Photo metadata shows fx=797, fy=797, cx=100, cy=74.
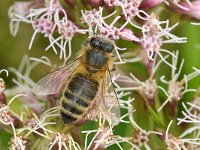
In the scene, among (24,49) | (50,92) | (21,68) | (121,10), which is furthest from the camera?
(24,49)

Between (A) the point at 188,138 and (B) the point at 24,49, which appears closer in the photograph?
(A) the point at 188,138

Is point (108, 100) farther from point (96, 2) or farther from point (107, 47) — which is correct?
point (96, 2)

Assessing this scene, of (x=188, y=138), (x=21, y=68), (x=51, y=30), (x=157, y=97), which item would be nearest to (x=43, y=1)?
(x=51, y=30)

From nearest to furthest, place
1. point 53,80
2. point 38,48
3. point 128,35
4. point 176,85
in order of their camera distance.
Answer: point 53,80
point 128,35
point 176,85
point 38,48

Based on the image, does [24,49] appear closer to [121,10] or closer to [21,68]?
[21,68]

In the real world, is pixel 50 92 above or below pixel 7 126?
above

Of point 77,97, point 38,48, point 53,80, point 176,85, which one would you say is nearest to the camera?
point 77,97

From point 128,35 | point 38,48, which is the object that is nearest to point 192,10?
point 128,35
